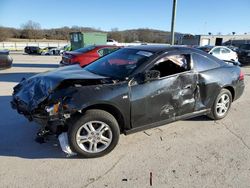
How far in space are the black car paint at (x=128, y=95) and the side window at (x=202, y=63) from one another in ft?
0.32

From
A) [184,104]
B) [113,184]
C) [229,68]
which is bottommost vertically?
[113,184]

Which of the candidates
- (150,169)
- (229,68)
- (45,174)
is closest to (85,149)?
(45,174)

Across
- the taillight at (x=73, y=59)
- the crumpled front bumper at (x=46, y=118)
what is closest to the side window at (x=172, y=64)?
the crumpled front bumper at (x=46, y=118)

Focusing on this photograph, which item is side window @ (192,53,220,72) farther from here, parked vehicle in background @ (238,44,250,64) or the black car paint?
parked vehicle in background @ (238,44,250,64)

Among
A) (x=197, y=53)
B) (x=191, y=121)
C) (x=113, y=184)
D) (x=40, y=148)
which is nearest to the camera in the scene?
(x=113, y=184)

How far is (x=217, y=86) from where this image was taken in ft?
16.0

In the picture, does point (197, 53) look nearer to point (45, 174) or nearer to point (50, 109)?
point (50, 109)

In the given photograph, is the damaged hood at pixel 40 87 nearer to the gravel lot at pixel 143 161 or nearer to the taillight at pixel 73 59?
the gravel lot at pixel 143 161

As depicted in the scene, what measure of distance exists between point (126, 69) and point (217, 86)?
197 centimetres

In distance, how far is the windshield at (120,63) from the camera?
4070mm

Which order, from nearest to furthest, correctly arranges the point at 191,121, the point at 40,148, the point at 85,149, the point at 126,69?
the point at 85,149 < the point at 40,148 < the point at 126,69 < the point at 191,121

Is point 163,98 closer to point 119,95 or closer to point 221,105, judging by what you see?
point 119,95

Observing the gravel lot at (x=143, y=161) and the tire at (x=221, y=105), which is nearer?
the gravel lot at (x=143, y=161)

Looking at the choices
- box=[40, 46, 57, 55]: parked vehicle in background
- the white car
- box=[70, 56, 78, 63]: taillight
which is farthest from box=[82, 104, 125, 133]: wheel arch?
box=[40, 46, 57, 55]: parked vehicle in background
